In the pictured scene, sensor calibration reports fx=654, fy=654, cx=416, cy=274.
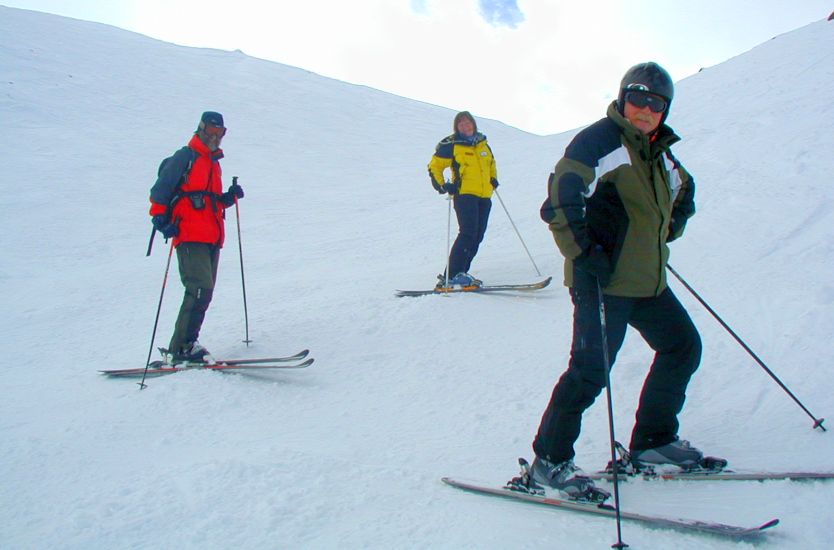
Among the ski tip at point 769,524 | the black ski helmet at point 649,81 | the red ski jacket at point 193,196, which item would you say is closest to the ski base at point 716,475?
the ski tip at point 769,524

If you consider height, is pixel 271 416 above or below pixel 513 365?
below

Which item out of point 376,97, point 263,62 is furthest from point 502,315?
point 263,62

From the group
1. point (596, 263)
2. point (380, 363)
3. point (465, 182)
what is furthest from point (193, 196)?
point (596, 263)

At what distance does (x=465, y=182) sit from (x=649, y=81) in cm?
444

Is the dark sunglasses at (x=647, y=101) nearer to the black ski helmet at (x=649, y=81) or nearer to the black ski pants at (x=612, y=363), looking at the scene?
the black ski helmet at (x=649, y=81)

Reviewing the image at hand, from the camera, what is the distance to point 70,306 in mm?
8562

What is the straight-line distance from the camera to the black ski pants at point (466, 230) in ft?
24.5

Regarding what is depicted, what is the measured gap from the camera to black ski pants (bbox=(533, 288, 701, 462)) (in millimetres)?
3043

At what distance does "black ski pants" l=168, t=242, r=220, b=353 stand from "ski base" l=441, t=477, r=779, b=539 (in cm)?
318

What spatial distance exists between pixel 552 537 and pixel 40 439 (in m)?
3.24

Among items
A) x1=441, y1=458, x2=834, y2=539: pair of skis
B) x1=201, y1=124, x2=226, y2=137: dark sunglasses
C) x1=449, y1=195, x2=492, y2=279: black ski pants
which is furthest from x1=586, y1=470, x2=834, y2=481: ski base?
x1=449, y1=195, x2=492, y2=279: black ski pants

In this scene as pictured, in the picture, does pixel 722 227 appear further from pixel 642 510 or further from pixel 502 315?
pixel 642 510

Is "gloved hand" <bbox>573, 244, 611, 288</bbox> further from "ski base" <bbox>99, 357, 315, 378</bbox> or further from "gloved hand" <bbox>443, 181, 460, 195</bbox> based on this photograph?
"gloved hand" <bbox>443, 181, 460, 195</bbox>

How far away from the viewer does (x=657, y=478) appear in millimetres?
3217
